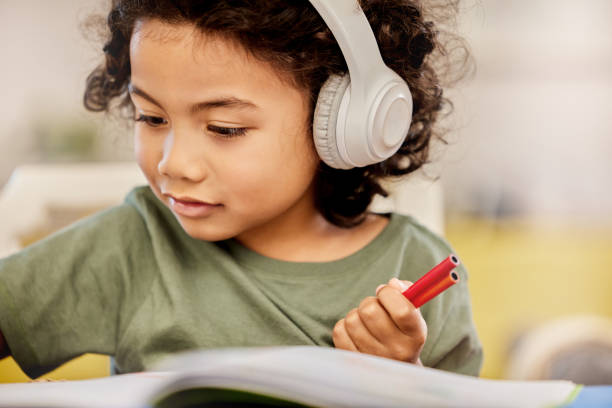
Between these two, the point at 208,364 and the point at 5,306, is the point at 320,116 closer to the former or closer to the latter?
the point at 208,364

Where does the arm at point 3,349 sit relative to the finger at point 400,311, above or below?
below

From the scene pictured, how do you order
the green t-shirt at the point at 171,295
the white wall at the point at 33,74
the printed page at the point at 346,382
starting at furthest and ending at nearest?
the white wall at the point at 33,74 < the green t-shirt at the point at 171,295 < the printed page at the point at 346,382

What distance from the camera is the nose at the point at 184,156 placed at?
2.34ft

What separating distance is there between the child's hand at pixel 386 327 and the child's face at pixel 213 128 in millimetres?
176

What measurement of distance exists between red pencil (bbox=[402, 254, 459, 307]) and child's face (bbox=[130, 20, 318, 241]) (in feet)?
0.70

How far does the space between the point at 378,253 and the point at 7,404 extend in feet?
1.68

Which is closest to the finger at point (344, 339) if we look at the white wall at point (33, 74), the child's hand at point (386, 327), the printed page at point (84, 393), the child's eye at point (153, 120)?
the child's hand at point (386, 327)

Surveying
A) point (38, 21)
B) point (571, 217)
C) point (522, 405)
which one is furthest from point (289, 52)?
point (571, 217)

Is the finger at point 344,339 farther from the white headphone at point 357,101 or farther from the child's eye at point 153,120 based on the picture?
the child's eye at point 153,120

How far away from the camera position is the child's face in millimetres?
697

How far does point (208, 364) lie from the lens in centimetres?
50

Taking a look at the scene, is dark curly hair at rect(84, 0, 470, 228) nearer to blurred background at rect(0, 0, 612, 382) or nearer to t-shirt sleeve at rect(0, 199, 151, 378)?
t-shirt sleeve at rect(0, 199, 151, 378)

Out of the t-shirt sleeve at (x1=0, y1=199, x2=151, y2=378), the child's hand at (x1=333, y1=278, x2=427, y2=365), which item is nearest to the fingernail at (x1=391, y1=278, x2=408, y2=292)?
the child's hand at (x1=333, y1=278, x2=427, y2=365)

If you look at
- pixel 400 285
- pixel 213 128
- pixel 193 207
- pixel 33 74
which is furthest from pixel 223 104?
pixel 33 74
